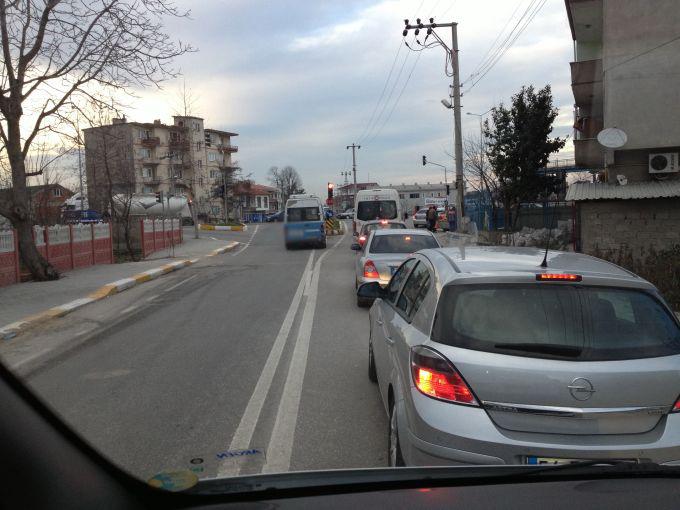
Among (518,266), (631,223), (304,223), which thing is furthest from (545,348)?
(304,223)

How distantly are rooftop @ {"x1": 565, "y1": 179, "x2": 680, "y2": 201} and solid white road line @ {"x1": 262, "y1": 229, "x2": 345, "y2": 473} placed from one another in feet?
35.6

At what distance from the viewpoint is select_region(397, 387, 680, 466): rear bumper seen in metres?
3.07

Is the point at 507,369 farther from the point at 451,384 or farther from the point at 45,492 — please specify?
the point at 45,492

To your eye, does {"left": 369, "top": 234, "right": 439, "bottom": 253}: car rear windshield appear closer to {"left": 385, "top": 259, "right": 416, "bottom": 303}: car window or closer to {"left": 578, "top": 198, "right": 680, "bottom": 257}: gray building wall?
{"left": 385, "top": 259, "right": 416, "bottom": 303}: car window

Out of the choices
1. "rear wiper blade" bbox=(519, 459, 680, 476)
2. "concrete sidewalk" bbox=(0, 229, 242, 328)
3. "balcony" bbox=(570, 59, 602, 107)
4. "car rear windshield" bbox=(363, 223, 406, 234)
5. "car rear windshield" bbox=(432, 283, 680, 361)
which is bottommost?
"concrete sidewalk" bbox=(0, 229, 242, 328)

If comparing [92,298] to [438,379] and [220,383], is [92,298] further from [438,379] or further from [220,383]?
[438,379]

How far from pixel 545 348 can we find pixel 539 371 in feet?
0.58

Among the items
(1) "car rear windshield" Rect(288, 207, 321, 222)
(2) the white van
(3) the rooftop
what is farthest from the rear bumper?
(1) "car rear windshield" Rect(288, 207, 321, 222)

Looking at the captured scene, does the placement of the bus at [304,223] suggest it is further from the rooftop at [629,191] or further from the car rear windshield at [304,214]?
the rooftop at [629,191]

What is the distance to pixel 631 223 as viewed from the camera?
1733 cm

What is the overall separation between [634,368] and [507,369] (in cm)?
68

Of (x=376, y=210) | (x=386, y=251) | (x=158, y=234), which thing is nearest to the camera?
(x=386, y=251)

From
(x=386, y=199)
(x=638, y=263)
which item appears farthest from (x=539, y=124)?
(x=638, y=263)

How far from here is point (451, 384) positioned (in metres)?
3.28
